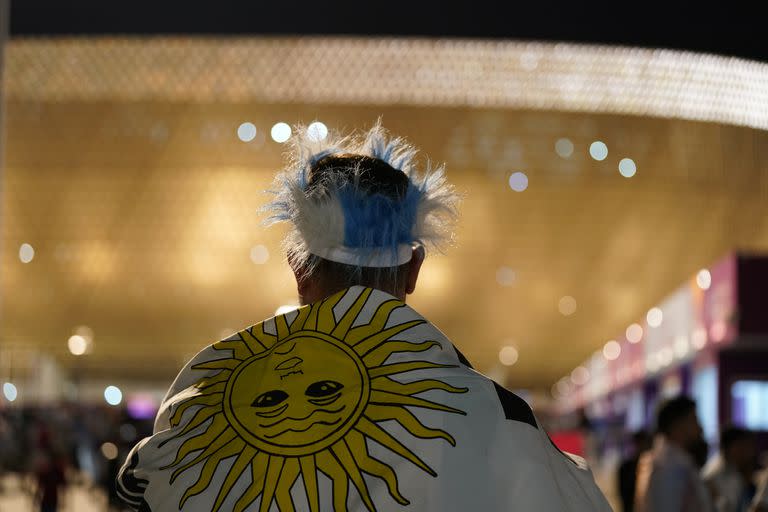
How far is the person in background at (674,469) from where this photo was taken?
5855mm

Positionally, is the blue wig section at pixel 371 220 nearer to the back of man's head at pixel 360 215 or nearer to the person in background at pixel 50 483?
the back of man's head at pixel 360 215

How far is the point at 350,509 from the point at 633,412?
76.5 feet

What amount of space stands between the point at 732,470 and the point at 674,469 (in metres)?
1.85

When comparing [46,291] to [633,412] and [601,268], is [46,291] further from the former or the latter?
[633,412]

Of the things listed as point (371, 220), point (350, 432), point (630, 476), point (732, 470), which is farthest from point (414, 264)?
point (630, 476)

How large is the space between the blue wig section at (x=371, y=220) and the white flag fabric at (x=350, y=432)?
0.36ft

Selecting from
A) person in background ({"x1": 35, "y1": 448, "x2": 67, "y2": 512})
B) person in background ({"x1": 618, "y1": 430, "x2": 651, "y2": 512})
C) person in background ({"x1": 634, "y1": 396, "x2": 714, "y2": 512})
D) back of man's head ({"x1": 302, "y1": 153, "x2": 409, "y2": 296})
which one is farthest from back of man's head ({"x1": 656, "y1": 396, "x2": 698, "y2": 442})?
person in background ({"x1": 35, "y1": 448, "x2": 67, "y2": 512})

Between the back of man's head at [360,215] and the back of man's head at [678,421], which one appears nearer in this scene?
the back of man's head at [360,215]

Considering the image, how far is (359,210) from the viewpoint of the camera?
2.45m

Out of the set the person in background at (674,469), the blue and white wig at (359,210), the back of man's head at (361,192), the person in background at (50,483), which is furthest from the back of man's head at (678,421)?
the person in background at (50,483)

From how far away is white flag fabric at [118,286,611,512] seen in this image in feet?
7.16

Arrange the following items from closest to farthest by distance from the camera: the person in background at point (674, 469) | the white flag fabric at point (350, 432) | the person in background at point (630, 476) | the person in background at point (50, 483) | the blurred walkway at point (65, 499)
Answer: the white flag fabric at point (350, 432)
the person in background at point (674, 469)
the person in background at point (630, 476)
the person in background at point (50, 483)
the blurred walkway at point (65, 499)

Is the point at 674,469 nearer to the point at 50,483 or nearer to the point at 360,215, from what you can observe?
the point at 360,215

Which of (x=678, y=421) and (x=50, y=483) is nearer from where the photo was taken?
(x=678, y=421)
